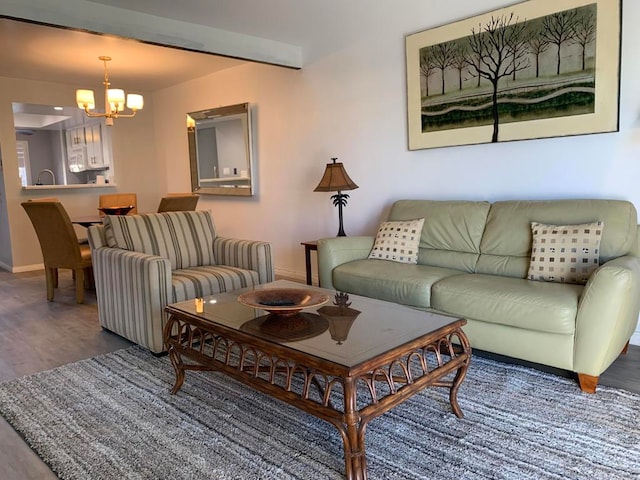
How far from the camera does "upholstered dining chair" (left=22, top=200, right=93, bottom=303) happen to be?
4152mm

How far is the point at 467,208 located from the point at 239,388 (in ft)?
6.27

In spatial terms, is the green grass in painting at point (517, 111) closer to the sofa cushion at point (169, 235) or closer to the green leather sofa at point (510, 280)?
the green leather sofa at point (510, 280)

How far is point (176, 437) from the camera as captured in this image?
1995mm

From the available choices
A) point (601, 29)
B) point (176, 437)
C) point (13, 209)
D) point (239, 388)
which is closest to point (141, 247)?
point (239, 388)

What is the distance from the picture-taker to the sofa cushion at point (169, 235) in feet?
11.0

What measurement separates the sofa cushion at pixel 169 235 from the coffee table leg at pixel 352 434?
2.25 meters

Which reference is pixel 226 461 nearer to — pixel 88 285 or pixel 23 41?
pixel 88 285

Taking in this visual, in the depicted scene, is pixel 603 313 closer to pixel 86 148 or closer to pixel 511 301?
pixel 511 301

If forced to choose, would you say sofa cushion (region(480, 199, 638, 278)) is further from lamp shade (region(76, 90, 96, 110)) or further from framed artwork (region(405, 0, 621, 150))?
lamp shade (region(76, 90, 96, 110))

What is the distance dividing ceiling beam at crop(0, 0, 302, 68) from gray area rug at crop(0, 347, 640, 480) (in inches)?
90.5

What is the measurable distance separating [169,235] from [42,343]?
1096 mm

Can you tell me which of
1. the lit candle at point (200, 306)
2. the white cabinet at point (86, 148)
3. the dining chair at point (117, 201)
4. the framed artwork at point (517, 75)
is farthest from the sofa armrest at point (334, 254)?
the white cabinet at point (86, 148)

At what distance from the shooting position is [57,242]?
4.29m

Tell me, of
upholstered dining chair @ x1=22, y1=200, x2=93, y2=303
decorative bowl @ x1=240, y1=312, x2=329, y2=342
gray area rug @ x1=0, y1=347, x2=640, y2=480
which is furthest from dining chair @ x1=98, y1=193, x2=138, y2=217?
decorative bowl @ x1=240, y1=312, x2=329, y2=342
